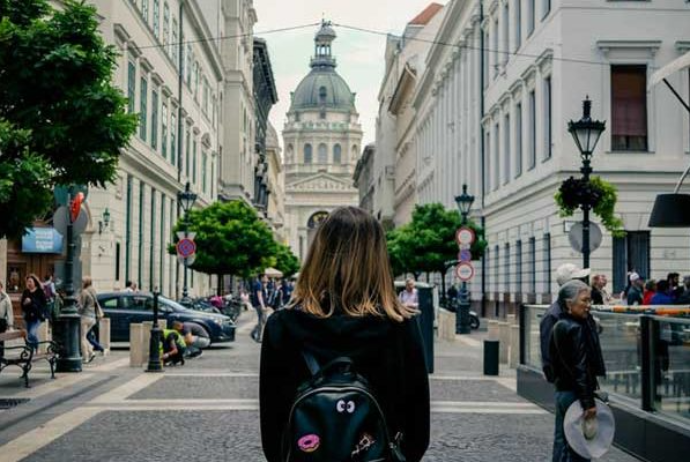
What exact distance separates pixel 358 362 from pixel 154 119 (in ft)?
130

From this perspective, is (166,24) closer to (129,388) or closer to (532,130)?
(532,130)

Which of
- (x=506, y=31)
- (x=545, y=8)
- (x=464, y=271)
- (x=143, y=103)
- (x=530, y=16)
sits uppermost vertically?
(x=506, y=31)

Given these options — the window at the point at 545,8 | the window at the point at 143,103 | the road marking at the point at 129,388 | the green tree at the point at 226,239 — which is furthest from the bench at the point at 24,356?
the green tree at the point at 226,239

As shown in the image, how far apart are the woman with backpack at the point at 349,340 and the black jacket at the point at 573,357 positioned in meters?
3.95

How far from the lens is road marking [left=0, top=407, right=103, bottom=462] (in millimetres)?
10008

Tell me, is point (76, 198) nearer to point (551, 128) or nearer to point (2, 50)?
point (2, 50)

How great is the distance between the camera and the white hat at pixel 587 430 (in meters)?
7.29

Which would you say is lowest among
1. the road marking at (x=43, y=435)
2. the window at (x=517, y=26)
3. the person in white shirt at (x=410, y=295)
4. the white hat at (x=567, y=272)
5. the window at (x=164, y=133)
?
the road marking at (x=43, y=435)

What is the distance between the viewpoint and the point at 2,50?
13.5m

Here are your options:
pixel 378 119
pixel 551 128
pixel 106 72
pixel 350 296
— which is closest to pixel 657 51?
pixel 551 128

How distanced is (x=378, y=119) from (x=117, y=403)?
106 meters

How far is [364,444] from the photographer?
135 inches

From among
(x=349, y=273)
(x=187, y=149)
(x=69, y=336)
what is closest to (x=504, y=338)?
(x=69, y=336)

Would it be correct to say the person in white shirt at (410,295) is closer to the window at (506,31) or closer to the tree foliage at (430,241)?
the window at (506,31)
